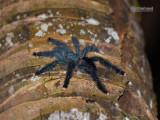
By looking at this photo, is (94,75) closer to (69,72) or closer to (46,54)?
(69,72)

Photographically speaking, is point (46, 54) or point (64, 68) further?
point (46, 54)

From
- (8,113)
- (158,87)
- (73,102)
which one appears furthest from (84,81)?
(158,87)

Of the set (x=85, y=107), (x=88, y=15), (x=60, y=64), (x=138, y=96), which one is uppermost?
(x=88, y=15)

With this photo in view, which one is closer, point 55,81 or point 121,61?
point 55,81

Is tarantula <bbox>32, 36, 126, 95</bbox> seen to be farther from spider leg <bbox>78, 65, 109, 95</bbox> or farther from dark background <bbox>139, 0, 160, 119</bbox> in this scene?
dark background <bbox>139, 0, 160, 119</bbox>

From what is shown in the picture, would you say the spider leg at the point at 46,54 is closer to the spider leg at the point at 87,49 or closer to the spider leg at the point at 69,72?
the spider leg at the point at 69,72

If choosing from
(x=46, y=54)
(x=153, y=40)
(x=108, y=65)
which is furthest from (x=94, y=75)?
(x=153, y=40)

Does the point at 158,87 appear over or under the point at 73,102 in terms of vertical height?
under

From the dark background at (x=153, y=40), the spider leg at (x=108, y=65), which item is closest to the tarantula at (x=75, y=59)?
the spider leg at (x=108, y=65)

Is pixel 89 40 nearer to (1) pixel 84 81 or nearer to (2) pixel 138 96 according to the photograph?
(1) pixel 84 81
